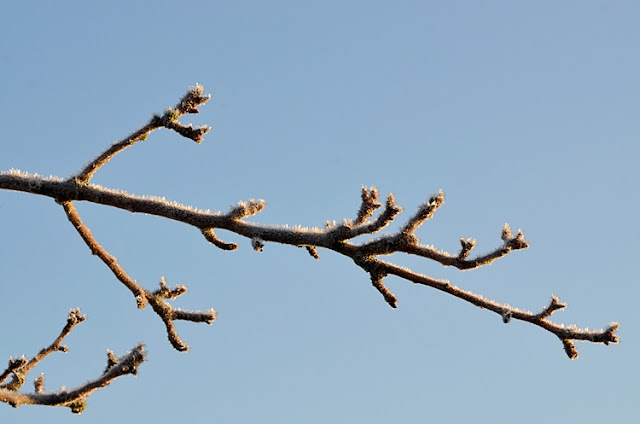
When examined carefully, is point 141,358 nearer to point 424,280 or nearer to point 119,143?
point 119,143

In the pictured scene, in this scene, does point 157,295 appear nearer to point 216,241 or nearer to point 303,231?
point 216,241

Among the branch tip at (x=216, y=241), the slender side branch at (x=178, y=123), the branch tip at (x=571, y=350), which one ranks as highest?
the slender side branch at (x=178, y=123)

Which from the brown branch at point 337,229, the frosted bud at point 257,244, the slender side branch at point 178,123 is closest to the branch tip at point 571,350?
the brown branch at point 337,229

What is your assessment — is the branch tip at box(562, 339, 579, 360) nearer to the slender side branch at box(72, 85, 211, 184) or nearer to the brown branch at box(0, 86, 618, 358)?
the brown branch at box(0, 86, 618, 358)

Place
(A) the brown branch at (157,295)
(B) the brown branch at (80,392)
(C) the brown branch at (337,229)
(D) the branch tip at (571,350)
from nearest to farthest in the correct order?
1. (B) the brown branch at (80,392)
2. (C) the brown branch at (337,229)
3. (D) the branch tip at (571,350)
4. (A) the brown branch at (157,295)

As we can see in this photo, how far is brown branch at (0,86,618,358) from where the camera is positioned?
5094 millimetres

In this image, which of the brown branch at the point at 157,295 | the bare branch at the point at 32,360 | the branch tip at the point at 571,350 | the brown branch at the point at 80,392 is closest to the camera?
the brown branch at the point at 80,392

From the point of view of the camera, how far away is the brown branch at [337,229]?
16.7 ft

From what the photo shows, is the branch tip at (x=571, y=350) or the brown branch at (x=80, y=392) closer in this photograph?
the brown branch at (x=80, y=392)

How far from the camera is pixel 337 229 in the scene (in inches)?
203

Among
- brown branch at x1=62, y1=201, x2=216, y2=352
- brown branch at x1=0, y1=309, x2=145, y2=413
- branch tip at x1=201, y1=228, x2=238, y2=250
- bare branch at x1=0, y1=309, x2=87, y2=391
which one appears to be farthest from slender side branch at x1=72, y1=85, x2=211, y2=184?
bare branch at x1=0, y1=309, x2=87, y2=391

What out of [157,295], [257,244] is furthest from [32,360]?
[257,244]

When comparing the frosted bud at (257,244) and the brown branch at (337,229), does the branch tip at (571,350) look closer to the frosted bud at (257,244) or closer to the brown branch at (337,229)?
the brown branch at (337,229)

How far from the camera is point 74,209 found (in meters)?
5.90
